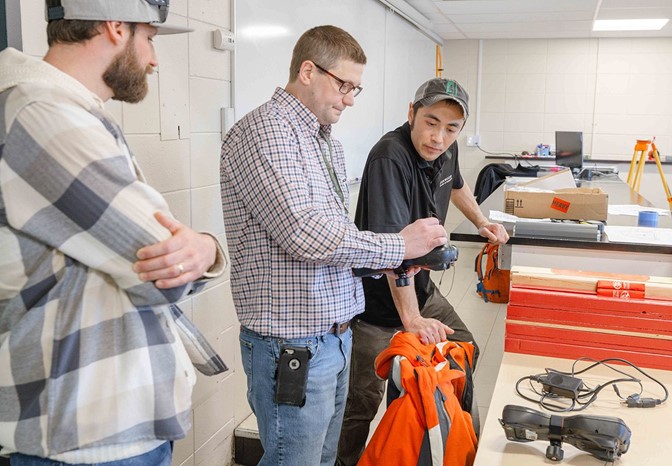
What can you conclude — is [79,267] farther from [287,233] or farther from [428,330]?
[428,330]

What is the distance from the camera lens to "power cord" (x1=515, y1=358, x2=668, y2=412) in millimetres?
1655

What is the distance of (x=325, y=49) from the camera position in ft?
5.85

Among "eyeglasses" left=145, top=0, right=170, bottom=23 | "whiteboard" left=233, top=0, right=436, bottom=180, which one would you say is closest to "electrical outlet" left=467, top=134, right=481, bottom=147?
"whiteboard" left=233, top=0, right=436, bottom=180

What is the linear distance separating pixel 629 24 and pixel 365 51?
3.37m

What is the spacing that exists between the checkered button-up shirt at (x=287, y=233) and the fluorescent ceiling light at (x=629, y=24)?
5.66 meters

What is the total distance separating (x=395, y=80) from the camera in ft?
19.0

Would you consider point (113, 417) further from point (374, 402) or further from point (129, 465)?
point (374, 402)

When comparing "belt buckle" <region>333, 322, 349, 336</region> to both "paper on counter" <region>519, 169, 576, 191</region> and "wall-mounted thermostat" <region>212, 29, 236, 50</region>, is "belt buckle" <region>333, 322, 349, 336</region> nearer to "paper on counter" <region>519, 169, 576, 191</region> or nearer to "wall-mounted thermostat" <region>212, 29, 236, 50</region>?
"wall-mounted thermostat" <region>212, 29, 236, 50</region>

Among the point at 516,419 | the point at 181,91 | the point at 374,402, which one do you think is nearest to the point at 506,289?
the point at 374,402

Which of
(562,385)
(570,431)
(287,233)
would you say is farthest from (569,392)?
Result: (287,233)

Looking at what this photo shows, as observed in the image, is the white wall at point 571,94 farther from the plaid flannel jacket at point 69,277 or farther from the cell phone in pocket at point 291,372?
the plaid flannel jacket at point 69,277

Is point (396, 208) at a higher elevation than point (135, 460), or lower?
higher

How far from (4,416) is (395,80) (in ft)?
16.7

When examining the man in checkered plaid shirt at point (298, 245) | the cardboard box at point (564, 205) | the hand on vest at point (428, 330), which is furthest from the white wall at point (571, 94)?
the man in checkered plaid shirt at point (298, 245)
